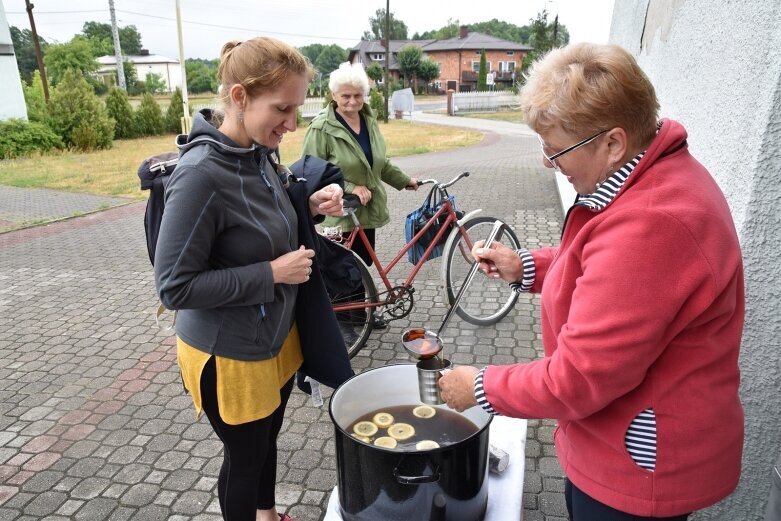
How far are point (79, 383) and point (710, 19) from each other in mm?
4508

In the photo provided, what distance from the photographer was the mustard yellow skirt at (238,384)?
6.14 feet

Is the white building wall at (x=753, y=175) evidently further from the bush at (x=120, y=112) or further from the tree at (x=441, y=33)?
the tree at (x=441, y=33)

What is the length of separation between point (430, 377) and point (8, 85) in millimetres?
24269

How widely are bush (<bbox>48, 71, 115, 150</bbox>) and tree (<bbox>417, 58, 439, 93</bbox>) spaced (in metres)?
48.5

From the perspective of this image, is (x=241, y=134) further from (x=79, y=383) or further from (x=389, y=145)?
(x=389, y=145)

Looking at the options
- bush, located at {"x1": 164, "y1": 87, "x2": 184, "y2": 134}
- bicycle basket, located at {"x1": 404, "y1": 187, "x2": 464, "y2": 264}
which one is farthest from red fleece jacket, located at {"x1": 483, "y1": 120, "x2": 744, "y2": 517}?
bush, located at {"x1": 164, "y1": 87, "x2": 184, "y2": 134}

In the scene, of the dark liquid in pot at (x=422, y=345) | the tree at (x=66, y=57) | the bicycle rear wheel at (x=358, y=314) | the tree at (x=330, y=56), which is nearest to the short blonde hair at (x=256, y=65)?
the dark liquid in pot at (x=422, y=345)

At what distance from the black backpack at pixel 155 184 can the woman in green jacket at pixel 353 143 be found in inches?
89.1

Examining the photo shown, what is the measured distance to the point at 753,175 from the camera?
1.74m

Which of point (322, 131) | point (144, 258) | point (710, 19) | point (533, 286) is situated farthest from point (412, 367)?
point (144, 258)

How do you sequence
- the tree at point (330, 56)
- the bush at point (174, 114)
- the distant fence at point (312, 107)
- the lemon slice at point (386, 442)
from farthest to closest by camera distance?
the tree at point (330, 56) → the distant fence at point (312, 107) → the bush at point (174, 114) → the lemon slice at point (386, 442)

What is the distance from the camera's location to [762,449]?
74.9 inches

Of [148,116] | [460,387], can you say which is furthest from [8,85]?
[460,387]

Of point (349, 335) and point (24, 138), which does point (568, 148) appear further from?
point (24, 138)
